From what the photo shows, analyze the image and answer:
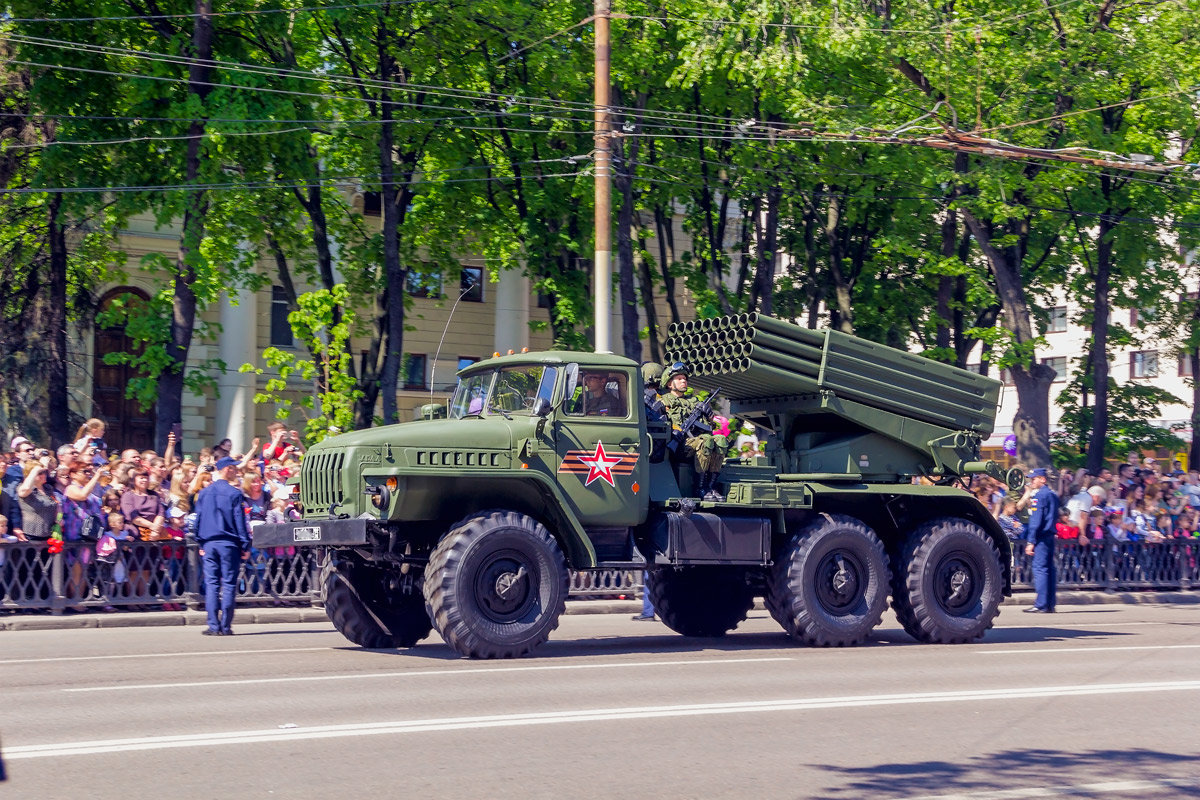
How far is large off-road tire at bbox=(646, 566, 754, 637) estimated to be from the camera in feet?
53.6

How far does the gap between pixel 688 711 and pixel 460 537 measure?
3.49 metres

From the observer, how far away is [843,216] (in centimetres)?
3497

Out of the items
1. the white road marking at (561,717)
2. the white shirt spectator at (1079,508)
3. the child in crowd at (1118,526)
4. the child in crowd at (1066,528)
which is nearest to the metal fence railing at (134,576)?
the white road marking at (561,717)

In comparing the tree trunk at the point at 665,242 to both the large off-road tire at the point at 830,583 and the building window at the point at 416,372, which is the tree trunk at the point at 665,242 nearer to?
the building window at the point at 416,372

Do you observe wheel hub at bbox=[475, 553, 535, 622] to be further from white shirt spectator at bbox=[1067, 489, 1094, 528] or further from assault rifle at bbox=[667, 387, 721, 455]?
white shirt spectator at bbox=[1067, 489, 1094, 528]

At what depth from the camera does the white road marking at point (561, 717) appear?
8.38 m

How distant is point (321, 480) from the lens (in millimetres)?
13742

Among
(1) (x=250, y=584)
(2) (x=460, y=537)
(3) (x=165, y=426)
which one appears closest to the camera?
(2) (x=460, y=537)

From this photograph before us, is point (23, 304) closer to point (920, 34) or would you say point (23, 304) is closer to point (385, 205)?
point (385, 205)

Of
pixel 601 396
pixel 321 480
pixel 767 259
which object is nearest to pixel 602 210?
pixel 601 396

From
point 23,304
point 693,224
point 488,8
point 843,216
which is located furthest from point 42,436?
point 843,216

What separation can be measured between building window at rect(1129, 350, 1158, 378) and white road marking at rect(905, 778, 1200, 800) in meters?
40.3

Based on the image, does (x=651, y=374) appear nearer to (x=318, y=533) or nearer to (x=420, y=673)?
(x=318, y=533)

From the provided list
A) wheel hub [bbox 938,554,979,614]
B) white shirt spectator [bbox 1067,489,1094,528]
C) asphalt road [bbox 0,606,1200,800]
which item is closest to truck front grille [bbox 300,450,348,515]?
asphalt road [bbox 0,606,1200,800]
